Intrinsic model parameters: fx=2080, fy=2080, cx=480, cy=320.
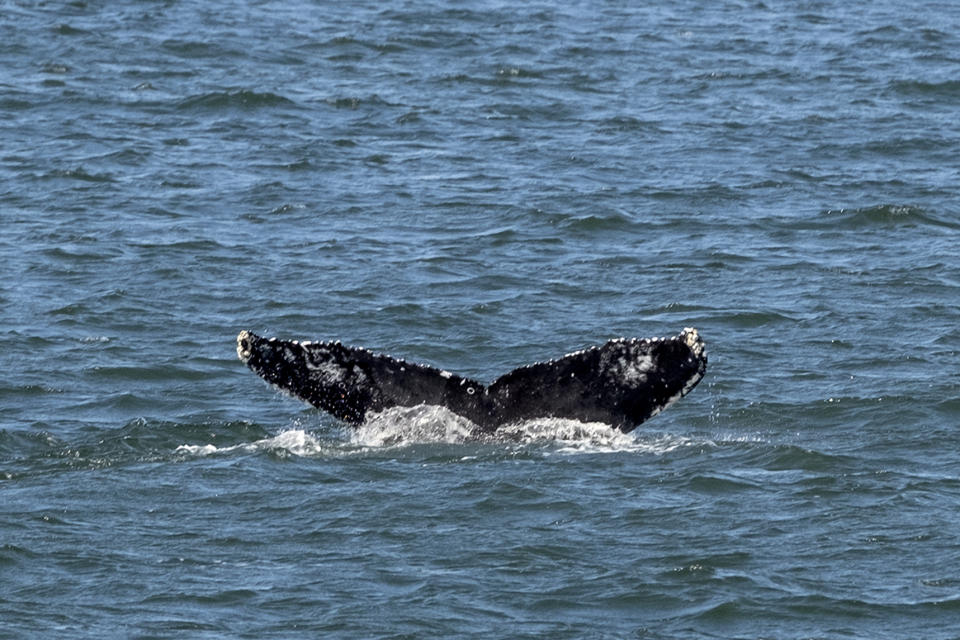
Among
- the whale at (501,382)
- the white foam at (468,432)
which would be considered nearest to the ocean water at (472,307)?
the white foam at (468,432)

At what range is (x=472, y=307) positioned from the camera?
21.2 meters

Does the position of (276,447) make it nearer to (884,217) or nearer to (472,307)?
(472,307)

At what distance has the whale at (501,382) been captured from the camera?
14250 mm

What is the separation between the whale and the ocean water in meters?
0.30

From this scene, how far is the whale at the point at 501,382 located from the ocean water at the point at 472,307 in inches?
11.9

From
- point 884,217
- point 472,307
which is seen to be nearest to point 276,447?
point 472,307

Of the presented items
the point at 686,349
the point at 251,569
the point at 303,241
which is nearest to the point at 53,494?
the point at 251,569

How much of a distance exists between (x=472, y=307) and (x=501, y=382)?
6.62 m

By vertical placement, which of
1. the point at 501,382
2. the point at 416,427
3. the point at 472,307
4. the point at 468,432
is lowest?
the point at 472,307

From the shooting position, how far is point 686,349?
14.0 metres

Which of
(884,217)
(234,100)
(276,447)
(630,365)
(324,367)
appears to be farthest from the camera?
(234,100)

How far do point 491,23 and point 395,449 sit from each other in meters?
26.3

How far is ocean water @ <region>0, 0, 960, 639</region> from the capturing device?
12.9 meters

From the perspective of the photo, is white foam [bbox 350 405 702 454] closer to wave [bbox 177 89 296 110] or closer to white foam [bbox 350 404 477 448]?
white foam [bbox 350 404 477 448]
